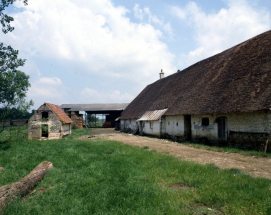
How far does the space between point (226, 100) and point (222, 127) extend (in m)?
1.73

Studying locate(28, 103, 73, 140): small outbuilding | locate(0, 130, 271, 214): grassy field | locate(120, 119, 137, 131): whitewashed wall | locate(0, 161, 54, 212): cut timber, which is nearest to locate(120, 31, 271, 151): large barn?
locate(0, 130, 271, 214): grassy field

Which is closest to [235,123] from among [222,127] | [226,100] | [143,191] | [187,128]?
[222,127]

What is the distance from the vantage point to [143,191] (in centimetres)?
457

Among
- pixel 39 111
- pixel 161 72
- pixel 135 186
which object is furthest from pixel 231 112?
pixel 161 72

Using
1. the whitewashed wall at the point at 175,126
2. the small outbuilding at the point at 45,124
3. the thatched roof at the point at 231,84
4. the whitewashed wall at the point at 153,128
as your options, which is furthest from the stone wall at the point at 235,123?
the small outbuilding at the point at 45,124

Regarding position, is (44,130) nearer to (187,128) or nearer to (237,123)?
(187,128)

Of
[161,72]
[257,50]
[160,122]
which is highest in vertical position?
[161,72]

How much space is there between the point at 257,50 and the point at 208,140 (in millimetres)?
6414

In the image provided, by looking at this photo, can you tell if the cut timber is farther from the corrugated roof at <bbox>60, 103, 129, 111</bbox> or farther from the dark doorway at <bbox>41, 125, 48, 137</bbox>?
the corrugated roof at <bbox>60, 103, 129, 111</bbox>

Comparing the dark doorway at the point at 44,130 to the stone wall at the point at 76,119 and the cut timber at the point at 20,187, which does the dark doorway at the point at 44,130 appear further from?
the stone wall at the point at 76,119

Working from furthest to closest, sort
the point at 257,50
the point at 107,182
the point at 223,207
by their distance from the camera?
the point at 257,50 < the point at 107,182 < the point at 223,207

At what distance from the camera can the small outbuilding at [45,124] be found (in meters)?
17.7

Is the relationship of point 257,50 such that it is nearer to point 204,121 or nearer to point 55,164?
point 204,121

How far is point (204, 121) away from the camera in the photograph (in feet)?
45.4
